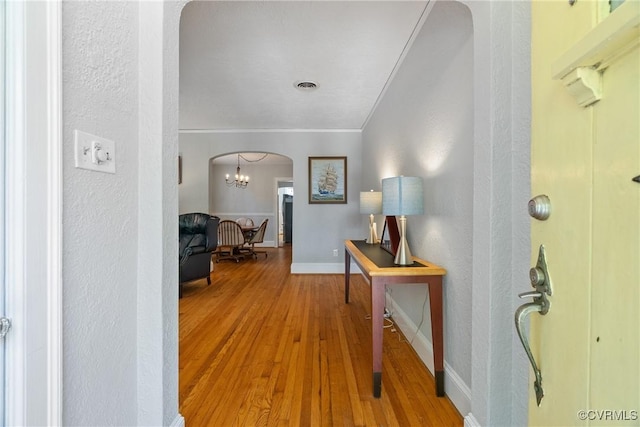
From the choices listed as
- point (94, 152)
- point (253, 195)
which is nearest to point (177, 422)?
point (94, 152)

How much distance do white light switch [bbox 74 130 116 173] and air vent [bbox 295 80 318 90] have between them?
235 cm

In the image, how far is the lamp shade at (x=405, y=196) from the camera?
1.80 m

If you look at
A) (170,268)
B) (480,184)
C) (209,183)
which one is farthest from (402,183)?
(209,183)

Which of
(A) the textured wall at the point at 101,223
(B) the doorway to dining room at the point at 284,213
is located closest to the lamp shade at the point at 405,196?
(A) the textured wall at the point at 101,223

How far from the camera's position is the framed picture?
4.83m

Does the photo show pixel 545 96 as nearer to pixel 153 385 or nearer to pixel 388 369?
pixel 153 385

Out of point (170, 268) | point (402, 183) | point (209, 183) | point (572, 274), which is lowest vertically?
point (170, 268)

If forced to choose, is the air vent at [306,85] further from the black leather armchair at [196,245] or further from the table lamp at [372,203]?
the black leather armchair at [196,245]

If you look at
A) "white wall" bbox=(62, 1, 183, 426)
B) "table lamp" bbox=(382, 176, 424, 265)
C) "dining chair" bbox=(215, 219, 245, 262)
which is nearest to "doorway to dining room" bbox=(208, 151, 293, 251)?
"dining chair" bbox=(215, 219, 245, 262)
